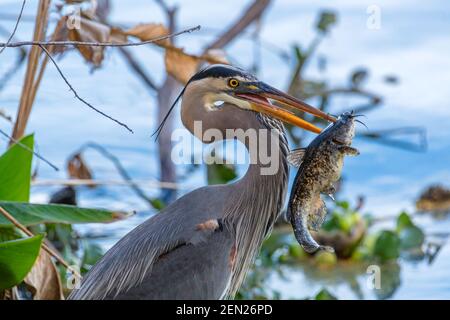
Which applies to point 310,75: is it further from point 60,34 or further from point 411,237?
point 60,34

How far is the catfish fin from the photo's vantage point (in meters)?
3.51

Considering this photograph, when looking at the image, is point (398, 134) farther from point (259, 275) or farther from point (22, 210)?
point (22, 210)

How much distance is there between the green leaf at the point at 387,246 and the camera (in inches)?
210

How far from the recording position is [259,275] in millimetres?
5105

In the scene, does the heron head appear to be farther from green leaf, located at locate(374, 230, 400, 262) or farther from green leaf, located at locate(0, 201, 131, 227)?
green leaf, located at locate(374, 230, 400, 262)

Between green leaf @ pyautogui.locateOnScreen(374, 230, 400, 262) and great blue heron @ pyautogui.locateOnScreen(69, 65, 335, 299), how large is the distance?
1.58 meters

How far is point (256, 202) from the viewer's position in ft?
12.5

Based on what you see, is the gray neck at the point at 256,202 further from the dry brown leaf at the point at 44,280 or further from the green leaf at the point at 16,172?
the green leaf at the point at 16,172

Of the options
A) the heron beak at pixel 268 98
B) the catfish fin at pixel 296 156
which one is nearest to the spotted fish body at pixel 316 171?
the catfish fin at pixel 296 156

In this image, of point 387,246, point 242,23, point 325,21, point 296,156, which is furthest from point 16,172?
point 325,21

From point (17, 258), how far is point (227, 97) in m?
0.85
